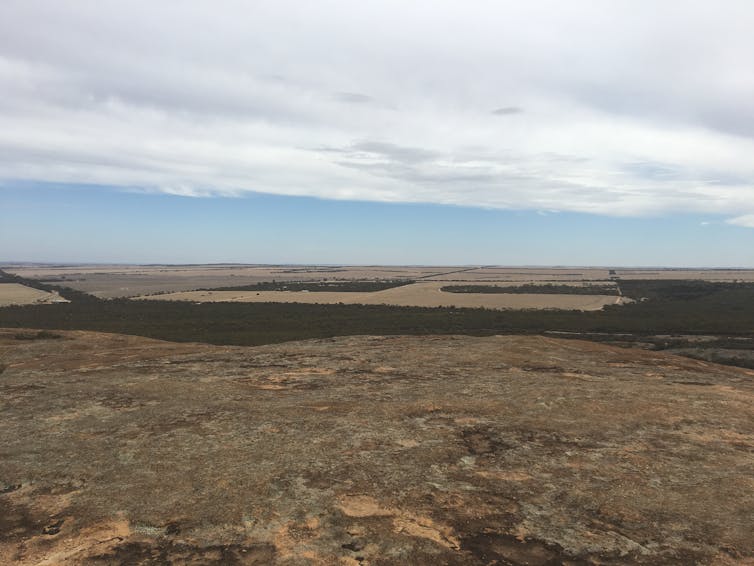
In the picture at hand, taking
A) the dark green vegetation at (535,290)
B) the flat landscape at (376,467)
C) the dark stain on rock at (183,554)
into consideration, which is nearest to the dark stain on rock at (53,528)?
the flat landscape at (376,467)

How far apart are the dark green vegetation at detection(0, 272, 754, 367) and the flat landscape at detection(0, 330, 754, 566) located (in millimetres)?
36203

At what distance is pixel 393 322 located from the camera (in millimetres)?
69812

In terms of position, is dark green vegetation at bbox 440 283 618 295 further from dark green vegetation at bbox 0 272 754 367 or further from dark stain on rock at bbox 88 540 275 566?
dark stain on rock at bbox 88 540 275 566

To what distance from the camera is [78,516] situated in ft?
18.7

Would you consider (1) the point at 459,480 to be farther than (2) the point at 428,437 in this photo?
No

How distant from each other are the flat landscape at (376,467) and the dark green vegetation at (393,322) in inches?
1425

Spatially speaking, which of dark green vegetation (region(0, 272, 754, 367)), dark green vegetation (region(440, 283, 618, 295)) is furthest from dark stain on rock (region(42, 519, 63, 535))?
dark green vegetation (region(440, 283, 618, 295))

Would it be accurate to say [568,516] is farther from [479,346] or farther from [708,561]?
[479,346]

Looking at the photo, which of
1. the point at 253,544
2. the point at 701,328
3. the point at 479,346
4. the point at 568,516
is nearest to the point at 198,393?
the point at 253,544

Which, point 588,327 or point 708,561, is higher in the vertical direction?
point 708,561

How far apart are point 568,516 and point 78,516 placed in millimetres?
5473

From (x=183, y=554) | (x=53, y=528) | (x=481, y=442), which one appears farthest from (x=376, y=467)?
(x=53, y=528)

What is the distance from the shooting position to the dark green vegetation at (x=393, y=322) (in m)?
53.8

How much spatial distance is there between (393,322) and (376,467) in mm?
62898
